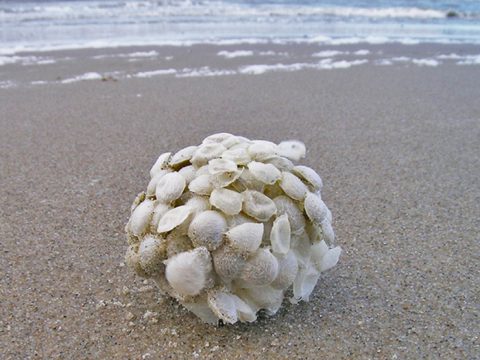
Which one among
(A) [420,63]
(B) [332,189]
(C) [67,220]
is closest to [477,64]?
(A) [420,63]

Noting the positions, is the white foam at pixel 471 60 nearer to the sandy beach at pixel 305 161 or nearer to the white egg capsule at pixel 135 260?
the sandy beach at pixel 305 161

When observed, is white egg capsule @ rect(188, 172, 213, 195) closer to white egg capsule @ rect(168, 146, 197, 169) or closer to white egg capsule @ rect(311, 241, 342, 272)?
white egg capsule @ rect(168, 146, 197, 169)

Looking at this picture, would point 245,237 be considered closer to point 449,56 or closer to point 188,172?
point 188,172

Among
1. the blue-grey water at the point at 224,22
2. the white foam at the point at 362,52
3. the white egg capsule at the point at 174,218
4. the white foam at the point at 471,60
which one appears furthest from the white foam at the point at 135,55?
the white egg capsule at the point at 174,218

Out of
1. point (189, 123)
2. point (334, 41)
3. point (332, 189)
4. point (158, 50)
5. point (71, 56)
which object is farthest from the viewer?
point (334, 41)

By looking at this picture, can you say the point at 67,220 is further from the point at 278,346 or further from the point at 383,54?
the point at 383,54

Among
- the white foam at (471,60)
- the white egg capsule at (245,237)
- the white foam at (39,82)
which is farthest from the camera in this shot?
the white foam at (471,60)

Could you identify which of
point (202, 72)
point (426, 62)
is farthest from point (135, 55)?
point (426, 62)
